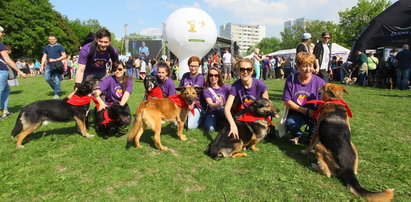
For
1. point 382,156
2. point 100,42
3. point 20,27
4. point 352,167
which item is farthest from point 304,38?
point 20,27

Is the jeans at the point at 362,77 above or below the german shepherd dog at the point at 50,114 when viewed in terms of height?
above

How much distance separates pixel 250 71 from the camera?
457cm

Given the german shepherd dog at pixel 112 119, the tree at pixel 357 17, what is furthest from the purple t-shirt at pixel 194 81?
the tree at pixel 357 17

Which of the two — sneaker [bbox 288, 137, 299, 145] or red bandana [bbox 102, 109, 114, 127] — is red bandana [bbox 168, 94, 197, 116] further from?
sneaker [bbox 288, 137, 299, 145]

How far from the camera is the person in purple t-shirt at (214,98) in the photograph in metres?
5.52

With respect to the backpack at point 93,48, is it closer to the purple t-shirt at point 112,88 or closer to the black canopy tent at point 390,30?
the purple t-shirt at point 112,88

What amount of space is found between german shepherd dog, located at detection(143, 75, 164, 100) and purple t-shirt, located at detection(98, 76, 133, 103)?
389 mm

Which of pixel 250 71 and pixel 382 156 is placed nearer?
pixel 382 156

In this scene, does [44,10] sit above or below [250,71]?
above

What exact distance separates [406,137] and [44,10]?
192 feet

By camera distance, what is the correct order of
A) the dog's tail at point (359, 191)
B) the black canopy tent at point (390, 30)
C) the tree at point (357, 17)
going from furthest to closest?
the tree at point (357, 17) → the black canopy tent at point (390, 30) → the dog's tail at point (359, 191)

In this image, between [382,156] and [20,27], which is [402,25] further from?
[20,27]

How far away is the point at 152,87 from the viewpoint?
5590 millimetres

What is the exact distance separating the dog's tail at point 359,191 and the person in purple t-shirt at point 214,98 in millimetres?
3014
